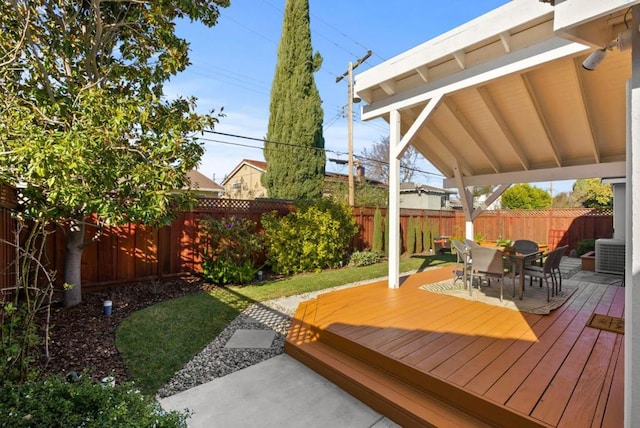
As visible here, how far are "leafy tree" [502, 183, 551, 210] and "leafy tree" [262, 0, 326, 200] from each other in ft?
44.8

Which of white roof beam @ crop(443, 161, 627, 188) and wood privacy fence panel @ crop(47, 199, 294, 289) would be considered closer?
wood privacy fence panel @ crop(47, 199, 294, 289)

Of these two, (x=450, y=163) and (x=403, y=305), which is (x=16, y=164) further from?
(x=450, y=163)

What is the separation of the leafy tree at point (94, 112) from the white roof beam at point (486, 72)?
3.04 meters

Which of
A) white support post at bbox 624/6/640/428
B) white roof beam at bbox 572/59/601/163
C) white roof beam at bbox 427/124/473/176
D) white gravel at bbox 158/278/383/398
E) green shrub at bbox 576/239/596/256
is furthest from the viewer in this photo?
green shrub at bbox 576/239/596/256

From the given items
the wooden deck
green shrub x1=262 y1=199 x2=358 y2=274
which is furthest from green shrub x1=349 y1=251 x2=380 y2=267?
the wooden deck

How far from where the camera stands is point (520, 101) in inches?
209

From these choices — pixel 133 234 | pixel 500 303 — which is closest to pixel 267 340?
pixel 500 303

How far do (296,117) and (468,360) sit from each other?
1553 cm

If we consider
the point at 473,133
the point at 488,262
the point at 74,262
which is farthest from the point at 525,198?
the point at 74,262

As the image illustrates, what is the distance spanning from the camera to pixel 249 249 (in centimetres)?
736

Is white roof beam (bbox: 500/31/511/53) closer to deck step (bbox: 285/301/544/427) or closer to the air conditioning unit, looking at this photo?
deck step (bbox: 285/301/544/427)

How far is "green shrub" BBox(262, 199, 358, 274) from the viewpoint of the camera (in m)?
8.10

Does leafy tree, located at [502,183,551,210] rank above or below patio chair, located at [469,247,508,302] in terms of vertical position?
above

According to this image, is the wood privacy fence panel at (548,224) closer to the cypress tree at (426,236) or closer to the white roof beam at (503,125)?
the cypress tree at (426,236)
